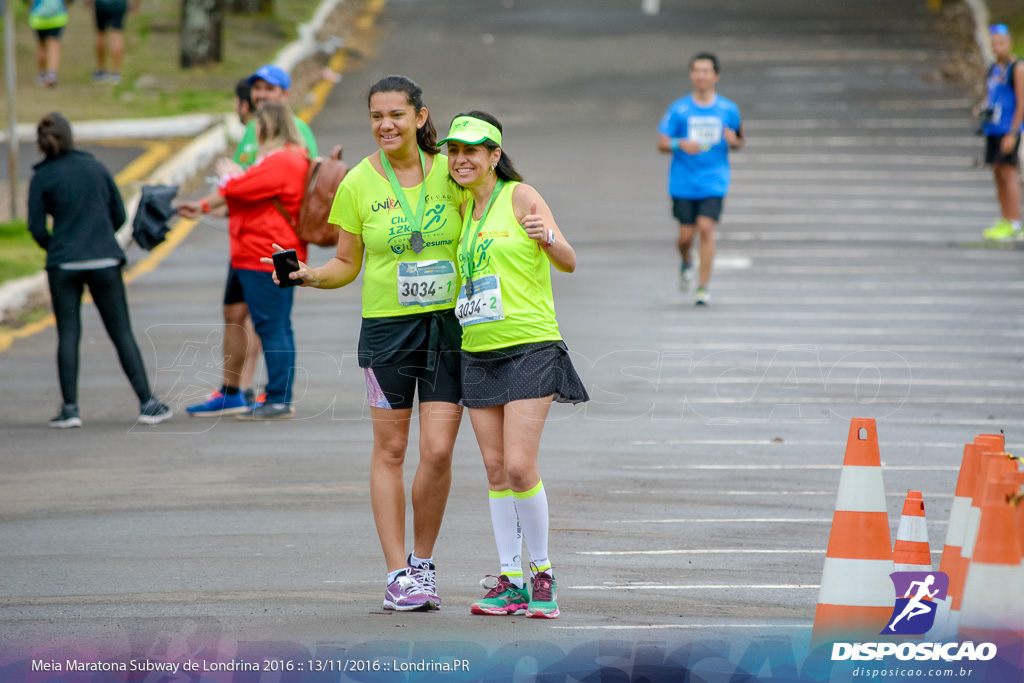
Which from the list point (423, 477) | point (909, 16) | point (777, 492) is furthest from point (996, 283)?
point (909, 16)

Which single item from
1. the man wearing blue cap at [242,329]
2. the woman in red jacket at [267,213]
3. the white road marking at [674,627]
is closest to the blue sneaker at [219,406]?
the man wearing blue cap at [242,329]

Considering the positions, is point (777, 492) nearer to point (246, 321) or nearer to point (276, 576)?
point (276, 576)

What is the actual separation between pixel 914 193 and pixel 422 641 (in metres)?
14.7

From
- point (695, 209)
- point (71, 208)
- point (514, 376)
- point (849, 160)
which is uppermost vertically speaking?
point (849, 160)

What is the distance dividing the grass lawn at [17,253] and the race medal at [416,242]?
909 cm

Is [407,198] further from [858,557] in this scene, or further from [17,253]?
[17,253]

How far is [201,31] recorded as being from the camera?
25219mm

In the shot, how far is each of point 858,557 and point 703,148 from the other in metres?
8.32

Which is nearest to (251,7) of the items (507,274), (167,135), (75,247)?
(167,135)

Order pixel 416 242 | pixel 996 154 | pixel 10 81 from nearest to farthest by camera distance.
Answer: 1. pixel 416 242
2. pixel 996 154
3. pixel 10 81

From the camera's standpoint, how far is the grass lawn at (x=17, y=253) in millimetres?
14672

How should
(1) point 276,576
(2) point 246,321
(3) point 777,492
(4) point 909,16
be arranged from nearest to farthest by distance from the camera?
1. (1) point 276,576
2. (3) point 777,492
3. (2) point 246,321
4. (4) point 909,16

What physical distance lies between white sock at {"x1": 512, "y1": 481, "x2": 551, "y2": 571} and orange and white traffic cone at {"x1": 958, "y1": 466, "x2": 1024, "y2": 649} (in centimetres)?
172

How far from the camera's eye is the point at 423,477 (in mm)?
6008
